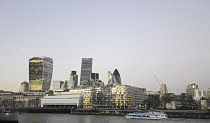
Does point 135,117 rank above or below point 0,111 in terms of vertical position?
below

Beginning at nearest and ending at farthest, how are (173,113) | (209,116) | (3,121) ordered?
(3,121) < (209,116) < (173,113)

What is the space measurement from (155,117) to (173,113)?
28505 millimetres

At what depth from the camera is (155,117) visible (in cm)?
13662

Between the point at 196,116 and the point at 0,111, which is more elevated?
the point at 0,111

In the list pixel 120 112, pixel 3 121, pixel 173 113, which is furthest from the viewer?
pixel 120 112

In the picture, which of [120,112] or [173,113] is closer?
[173,113]

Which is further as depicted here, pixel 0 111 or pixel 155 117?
pixel 155 117

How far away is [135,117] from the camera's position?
474ft

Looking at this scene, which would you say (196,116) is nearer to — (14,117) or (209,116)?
(209,116)

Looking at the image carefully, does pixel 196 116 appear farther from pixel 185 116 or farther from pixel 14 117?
pixel 14 117

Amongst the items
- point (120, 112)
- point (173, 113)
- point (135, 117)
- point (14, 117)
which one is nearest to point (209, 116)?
point (173, 113)

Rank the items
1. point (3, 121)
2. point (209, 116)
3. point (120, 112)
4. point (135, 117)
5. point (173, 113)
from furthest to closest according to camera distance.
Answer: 1. point (120, 112)
2. point (173, 113)
3. point (135, 117)
4. point (209, 116)
5. point (3, 121)

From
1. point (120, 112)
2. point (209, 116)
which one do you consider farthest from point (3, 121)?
point (209, 116)

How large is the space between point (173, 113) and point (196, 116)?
2047 centimetres
